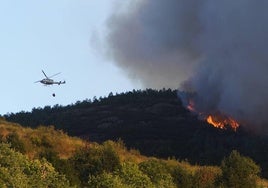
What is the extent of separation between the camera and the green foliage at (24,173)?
46.2m

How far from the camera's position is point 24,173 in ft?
166

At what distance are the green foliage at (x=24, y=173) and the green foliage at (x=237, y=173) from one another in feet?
63.9

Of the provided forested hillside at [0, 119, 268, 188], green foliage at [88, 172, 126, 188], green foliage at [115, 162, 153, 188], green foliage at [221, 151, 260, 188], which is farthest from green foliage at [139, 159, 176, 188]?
green foliage at [88, 172, 126, 188]

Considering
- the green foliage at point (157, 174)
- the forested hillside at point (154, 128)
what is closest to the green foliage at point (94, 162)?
the green foliage at point (157, 174)

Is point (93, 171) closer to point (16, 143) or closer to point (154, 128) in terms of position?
point (16, 143)

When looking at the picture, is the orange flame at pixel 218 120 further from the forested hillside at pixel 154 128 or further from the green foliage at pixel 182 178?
the green foliage at pixel 182 178

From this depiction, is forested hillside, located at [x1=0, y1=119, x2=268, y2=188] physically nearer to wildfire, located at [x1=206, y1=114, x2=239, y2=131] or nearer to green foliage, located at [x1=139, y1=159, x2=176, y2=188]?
green foliage, located at [x1=139, y1=159, x2=176, y2=188]

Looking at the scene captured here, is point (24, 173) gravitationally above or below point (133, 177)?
below

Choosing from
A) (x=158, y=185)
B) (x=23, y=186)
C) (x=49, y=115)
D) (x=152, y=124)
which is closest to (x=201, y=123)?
(x=152, y=124)

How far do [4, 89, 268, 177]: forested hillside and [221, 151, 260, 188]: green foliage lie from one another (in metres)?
35.5

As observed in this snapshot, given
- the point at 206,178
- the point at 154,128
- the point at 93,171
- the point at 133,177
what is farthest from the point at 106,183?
the point at 154,128

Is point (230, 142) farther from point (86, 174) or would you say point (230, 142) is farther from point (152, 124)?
point (86, 174)

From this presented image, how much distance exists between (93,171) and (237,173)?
14735 millimetres

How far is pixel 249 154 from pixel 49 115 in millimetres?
76706
